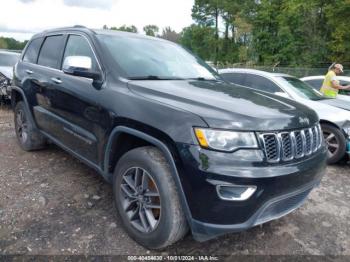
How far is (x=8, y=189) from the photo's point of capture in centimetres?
370

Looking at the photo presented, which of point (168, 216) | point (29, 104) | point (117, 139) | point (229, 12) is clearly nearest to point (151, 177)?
point (168, 216)

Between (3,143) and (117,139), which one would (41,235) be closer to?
(117,139)

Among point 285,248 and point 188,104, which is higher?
point 188,104

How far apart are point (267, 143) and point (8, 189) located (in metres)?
3.02

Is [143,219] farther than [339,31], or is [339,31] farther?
[339,31]

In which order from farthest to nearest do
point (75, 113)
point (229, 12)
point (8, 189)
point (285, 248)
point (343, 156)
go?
point (229, 12) → point (343, 156) → point (8, 189) → point (75, 113) → point (285, 248)

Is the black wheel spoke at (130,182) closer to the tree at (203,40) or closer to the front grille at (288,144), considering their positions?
the front grille at (288,144)

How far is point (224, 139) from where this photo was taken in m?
2.20

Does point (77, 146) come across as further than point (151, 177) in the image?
Yes

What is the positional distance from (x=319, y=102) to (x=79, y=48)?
426cm

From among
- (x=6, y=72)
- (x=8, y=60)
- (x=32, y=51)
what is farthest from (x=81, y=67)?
(x=8, y=60)

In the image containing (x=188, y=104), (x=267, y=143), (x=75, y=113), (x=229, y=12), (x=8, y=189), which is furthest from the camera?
(x=229, y=12)

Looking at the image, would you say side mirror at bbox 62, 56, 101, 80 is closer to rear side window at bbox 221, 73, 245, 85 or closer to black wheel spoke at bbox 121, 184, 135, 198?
black wheel spoke at bbox 121, 184, 135, 198

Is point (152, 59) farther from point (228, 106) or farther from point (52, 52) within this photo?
point (52, 52)
